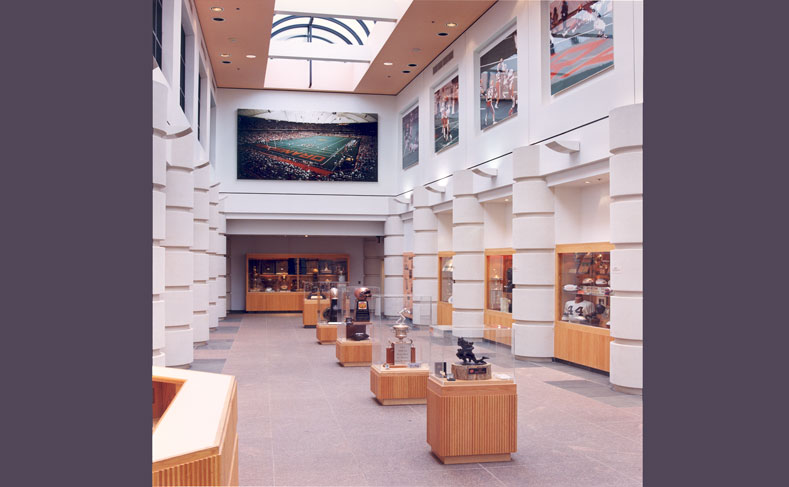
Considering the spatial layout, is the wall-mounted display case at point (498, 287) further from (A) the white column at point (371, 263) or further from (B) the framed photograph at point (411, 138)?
(A) the white column at point (371, 263)

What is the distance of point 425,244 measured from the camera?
21766 mm

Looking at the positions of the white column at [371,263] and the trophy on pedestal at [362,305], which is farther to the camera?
the white column at [371,263]

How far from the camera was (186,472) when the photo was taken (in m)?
2.79

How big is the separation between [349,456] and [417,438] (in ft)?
3.36

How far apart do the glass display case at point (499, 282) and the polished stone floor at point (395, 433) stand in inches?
133

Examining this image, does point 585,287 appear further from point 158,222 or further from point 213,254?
point 213,254

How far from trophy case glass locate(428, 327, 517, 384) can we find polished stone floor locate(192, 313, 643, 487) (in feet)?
2.84

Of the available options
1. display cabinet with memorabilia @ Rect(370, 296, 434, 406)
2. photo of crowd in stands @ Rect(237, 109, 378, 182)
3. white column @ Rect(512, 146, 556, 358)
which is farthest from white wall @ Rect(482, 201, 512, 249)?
photo of crowd in stands @ Rect(237, 109, 378, 182)

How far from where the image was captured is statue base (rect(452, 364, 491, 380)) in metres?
6.63

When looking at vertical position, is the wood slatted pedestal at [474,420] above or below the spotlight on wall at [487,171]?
below

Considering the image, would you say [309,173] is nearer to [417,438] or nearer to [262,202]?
[262,202]

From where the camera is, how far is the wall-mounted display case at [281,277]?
28.4 metres

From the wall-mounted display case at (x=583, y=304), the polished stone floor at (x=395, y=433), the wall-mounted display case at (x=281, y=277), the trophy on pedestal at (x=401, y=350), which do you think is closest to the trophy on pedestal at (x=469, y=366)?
the polished stone floor at (x=395, y=433)

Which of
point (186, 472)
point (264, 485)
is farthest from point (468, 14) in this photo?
point (186, 472)
